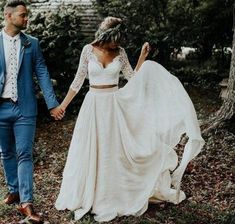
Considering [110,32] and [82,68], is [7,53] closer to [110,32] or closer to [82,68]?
[82,68]

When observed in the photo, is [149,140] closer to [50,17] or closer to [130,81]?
[130,81]

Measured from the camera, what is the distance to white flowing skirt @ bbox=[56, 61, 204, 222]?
575cm

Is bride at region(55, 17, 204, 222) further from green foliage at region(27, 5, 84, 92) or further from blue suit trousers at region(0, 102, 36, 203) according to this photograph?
green foliage at region(27, 5, 84, 92)

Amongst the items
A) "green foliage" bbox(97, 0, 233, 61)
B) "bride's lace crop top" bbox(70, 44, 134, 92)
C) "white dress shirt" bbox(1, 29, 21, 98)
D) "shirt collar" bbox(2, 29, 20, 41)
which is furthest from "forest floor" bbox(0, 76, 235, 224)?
"green foliage" bbox(97, 0, 233, 61)

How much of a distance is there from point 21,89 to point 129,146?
4.27ft

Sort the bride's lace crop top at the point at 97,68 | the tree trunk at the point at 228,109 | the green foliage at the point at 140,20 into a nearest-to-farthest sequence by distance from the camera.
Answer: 1. the bride's lace crop top at the point at 97,68
2. the tree trunk at the point at 228,109
3. the green foliage at the point at 140,20

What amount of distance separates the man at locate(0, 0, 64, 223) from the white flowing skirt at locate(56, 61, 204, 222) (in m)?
0.43

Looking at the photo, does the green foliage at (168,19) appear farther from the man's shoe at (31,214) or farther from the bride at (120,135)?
the man's shoe at (31,214)

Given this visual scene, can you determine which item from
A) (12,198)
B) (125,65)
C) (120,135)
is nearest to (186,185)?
(120,135)

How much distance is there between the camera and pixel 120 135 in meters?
5.81

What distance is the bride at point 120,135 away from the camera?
18.8 ft

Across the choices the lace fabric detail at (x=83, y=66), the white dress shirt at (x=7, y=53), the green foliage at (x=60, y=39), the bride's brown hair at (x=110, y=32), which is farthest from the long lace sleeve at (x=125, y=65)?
the green foliage at (x=60, y=39)

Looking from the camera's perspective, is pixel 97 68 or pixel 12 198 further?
pixel 12 198

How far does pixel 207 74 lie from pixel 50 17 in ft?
14.3
